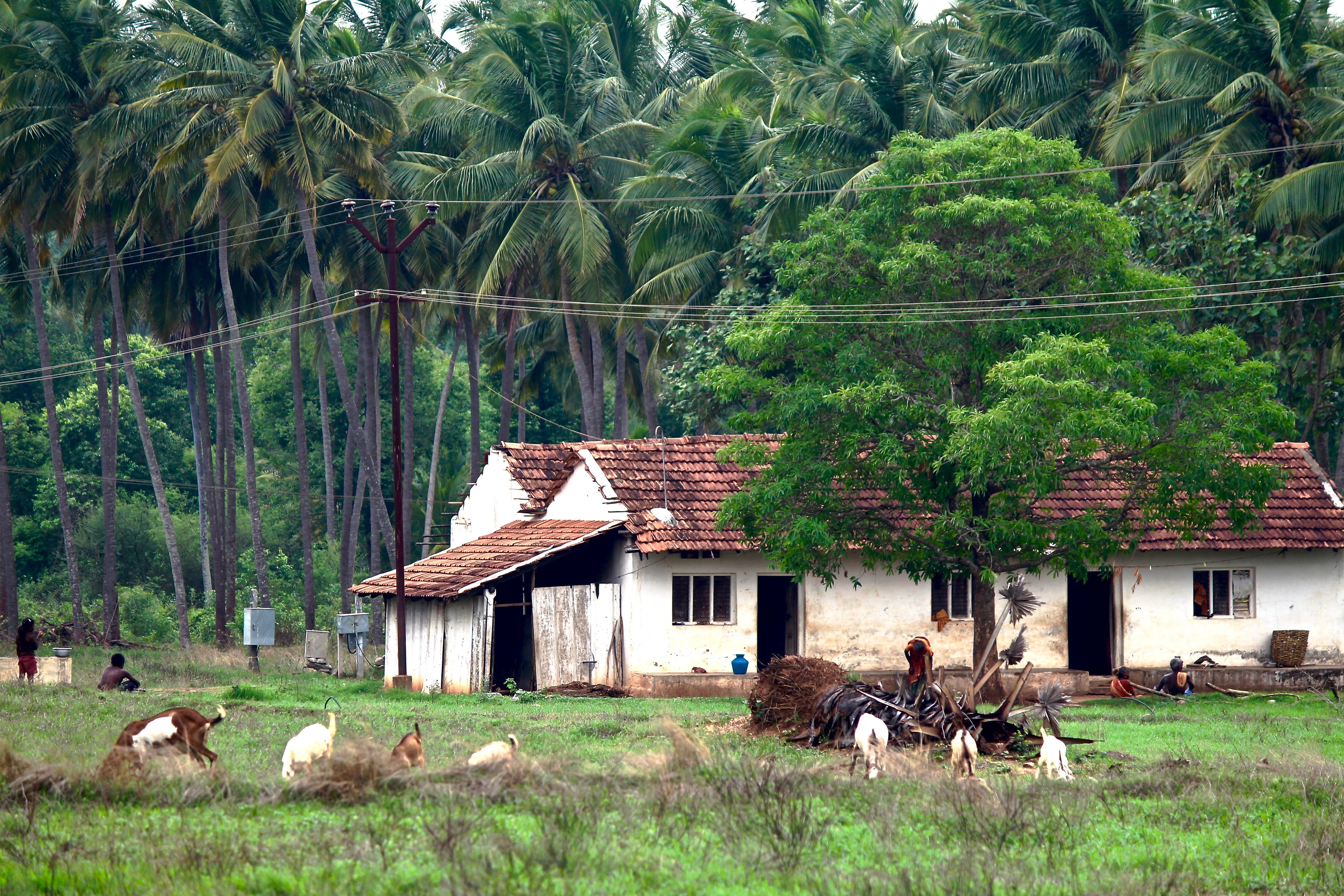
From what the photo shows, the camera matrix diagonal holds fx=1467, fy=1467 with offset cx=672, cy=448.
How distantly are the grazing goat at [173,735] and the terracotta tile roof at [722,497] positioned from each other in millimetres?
12080

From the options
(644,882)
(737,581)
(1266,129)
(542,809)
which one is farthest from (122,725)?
(1266,129)

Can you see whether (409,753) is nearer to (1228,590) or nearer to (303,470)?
(1228,590)

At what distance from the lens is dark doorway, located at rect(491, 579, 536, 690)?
2600cm

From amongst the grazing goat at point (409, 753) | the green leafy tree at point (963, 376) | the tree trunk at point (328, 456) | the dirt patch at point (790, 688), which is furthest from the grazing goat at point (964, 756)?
the tree trunk at point (328, 456)

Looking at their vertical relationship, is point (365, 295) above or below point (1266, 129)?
below

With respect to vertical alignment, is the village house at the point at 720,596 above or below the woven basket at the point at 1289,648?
above

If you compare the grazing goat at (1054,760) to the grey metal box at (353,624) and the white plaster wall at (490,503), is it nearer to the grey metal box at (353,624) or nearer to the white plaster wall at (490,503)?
the white plaster wall at (490,503)

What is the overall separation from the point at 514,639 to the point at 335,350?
421 inches

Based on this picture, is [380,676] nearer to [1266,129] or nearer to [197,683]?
[197,683]

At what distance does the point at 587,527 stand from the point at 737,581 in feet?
8.85

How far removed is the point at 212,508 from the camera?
1598 inches

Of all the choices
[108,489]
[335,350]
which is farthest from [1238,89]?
[108,489]

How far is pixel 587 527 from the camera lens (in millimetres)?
24922

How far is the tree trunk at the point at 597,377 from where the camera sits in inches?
1411
